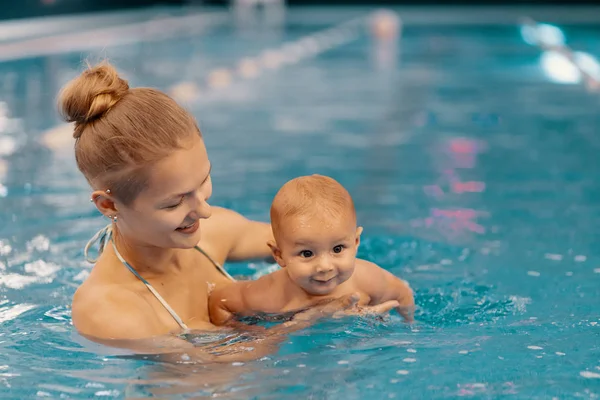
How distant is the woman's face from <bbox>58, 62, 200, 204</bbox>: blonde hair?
22mm

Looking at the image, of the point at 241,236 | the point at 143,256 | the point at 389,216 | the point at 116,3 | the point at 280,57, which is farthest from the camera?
the point at 116,3

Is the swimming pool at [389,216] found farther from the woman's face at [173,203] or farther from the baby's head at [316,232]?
the woman's face at [173,203]

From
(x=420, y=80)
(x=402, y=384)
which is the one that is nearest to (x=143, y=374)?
(x=402, y=384)

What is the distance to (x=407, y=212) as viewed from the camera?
172 inches

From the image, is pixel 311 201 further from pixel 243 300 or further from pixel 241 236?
pixel 241 236

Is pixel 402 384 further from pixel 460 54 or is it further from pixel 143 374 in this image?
pixel 460 54

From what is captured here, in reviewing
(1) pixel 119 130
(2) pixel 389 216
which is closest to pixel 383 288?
(1) pixel 119 130

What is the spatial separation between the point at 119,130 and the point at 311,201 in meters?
0.51

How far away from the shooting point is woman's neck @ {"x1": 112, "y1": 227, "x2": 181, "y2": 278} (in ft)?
8.00

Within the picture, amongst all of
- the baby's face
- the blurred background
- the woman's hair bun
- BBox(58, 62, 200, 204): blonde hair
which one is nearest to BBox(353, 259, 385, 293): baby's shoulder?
the baby's face

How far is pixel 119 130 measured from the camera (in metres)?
2.19

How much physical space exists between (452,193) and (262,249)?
2011 millimetres

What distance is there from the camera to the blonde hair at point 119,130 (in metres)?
2.19

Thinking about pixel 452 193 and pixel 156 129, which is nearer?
pixel 156 129
